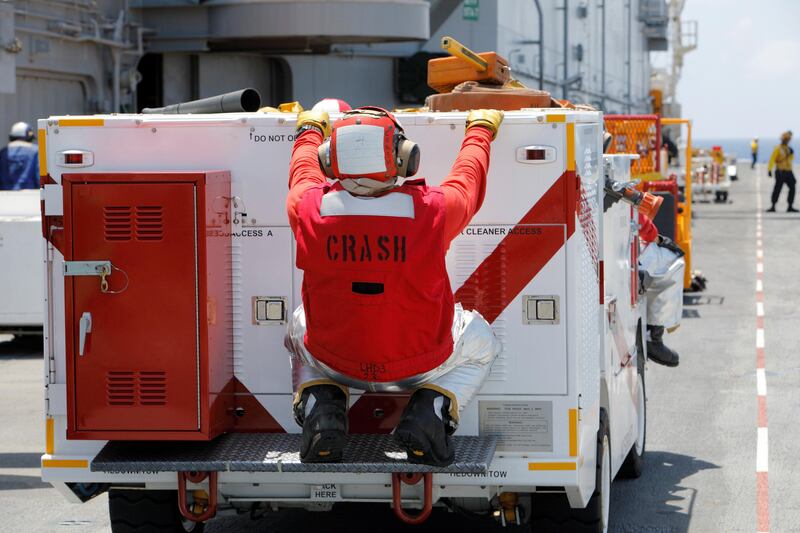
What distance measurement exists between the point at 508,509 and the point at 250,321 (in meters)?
1.47

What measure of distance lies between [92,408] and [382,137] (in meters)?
1.73

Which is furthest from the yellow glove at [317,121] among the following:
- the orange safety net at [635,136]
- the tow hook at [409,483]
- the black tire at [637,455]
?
the orange safety net at [635,136]

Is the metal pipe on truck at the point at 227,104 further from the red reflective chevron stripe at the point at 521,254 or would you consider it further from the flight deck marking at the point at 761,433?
the flight deck marking at the point at 761,433

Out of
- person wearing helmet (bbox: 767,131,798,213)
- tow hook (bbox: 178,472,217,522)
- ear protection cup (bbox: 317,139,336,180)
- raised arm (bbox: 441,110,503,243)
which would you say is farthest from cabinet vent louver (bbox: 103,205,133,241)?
person wearing helmet (bbox: 767,131,798,213)

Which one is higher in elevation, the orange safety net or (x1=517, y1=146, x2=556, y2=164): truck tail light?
the orange safety net

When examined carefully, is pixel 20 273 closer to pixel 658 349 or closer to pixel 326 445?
pixel 658 349

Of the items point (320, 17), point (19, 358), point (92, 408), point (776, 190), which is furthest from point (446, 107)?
point (776, 190)

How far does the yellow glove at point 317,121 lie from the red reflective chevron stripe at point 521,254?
3.00 ft

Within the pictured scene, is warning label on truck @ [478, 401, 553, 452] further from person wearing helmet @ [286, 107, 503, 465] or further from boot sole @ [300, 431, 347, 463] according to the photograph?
boot sole @ [300, 431, 347, 463]

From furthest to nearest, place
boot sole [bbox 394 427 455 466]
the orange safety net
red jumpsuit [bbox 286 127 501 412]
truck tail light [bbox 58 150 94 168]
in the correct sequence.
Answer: the orange safety net → truck tail light [bbox 58 150 94 168] → red jumpsuit [bbox 286 127 501 412] → boot sole [bbox 394 427 455 466]

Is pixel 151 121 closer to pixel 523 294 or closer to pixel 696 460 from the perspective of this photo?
pixel 523 294

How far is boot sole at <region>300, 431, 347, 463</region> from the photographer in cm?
576

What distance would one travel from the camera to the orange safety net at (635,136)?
15.9m

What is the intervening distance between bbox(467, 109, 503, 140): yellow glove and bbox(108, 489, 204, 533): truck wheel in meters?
2.32
